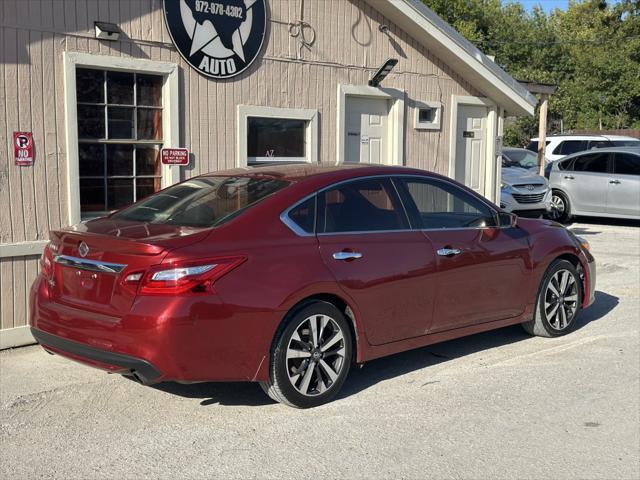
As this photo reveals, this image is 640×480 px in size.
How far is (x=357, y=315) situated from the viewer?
5.30 m

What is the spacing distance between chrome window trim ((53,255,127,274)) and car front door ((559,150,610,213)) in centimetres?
1328

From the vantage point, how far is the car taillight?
450cm

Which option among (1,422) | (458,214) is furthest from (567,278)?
(1,422)

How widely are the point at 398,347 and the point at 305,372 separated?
894 mm

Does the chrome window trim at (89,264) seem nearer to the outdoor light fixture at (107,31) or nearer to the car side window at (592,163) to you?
the outdoor light fixture at (107,31)

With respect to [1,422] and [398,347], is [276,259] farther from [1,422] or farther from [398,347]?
[1,422]

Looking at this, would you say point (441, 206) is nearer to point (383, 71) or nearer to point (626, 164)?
point (383, 71)

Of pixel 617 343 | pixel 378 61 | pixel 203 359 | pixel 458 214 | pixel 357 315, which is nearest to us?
pixel 203 359

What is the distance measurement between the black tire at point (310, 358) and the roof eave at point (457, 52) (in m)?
5.54

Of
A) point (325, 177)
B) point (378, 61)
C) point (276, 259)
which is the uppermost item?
point (378, 61)

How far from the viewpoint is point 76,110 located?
7.02 meters

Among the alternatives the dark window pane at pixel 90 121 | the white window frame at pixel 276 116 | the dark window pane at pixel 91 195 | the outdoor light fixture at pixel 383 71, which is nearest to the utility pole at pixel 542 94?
the outdoor light fixture at pixel 383 71

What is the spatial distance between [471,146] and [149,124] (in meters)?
5.39

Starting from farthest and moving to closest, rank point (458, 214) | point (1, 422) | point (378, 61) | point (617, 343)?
point (378, 61) < point (617, 343) < point (458, 214) < point (1, 422)
